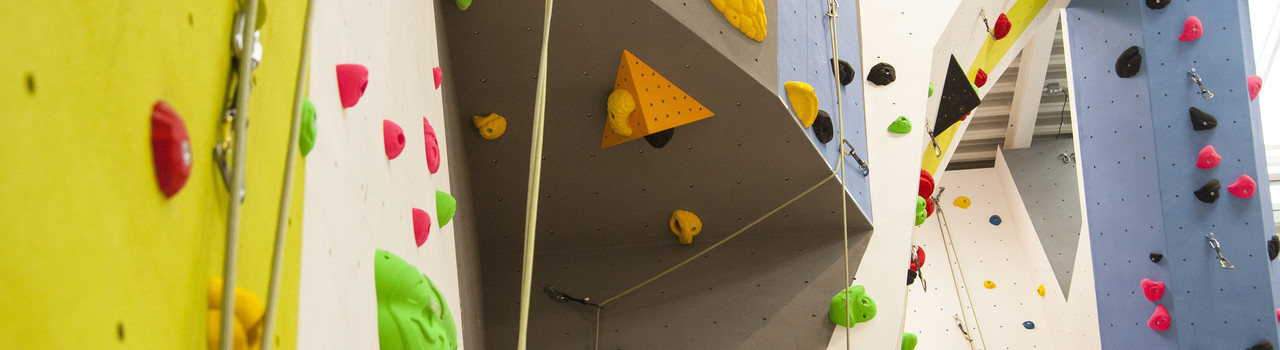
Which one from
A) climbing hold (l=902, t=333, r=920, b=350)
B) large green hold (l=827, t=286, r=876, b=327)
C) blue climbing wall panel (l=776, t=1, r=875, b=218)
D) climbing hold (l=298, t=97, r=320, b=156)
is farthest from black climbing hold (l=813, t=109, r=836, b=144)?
climbing hold (l=298, t=97, r=320, b=156)

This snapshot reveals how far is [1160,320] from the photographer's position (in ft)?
14.8

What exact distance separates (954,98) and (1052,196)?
3589 mm

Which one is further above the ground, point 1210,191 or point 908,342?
point 1210,191

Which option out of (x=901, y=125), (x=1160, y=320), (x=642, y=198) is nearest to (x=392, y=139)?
(x=642, y=198)

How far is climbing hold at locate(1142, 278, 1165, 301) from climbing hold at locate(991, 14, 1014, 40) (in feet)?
5.16

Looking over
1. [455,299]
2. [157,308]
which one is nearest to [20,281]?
[157,308]

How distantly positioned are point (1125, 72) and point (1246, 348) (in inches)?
57.5

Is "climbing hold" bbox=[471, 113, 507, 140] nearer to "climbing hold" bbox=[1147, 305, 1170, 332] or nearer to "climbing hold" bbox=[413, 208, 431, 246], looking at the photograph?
"climbing hold" bbox=[413, 208, 431, 246]

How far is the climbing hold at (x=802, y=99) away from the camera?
2914 mm

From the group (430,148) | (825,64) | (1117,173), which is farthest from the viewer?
(1117,173)

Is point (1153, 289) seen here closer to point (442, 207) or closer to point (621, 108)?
point (621, 108)

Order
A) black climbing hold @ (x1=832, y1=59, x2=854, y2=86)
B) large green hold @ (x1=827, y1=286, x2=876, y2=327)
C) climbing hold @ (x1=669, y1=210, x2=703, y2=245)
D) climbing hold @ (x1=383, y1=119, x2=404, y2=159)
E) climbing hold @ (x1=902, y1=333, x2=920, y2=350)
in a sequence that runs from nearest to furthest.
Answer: climbing hold @ (x1=383, y1=119, x2=404, y2=159) → large green hold @ (x1=827, y1=286, x2=876, y2=327) → climbing hold @ (x1=669, y1=210, x2=703, y2=245) → black climbing hold @ (x1=832, y1=59, x2=854, y2=86) → climbing hold @ (x1=902, y1=333, x2=920, y2=350)

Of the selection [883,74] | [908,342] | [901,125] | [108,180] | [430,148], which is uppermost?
[883,74]

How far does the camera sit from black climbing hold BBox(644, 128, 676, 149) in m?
3.04
